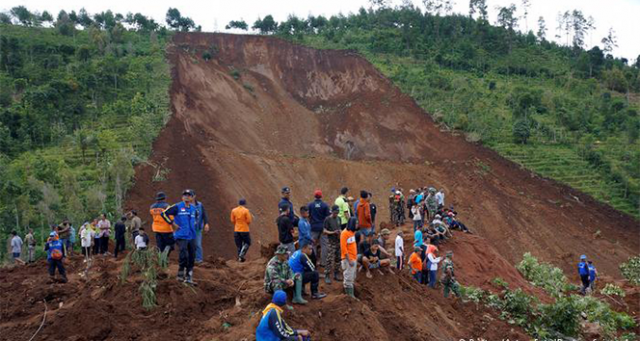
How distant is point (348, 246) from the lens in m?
9.29

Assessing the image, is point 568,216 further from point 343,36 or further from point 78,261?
point 343,36

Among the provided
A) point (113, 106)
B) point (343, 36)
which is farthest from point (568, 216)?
point (343, 36)

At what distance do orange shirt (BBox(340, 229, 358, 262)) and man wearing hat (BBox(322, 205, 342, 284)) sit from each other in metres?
0.58

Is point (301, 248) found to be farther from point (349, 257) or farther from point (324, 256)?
point (349, 257)

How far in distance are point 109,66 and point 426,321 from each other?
35795mm

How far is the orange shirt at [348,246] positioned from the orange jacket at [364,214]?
2603 mm

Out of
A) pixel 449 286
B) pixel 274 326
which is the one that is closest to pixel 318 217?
pixel 449 286

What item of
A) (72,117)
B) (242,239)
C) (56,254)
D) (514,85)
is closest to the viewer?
(56,254)

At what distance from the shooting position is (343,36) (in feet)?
199

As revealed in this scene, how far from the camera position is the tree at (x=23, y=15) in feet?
196

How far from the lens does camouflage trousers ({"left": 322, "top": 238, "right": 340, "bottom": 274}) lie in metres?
10.0

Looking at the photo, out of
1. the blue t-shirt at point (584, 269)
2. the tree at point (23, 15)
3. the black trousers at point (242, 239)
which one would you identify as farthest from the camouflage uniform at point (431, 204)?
the tree at point (23, 15)

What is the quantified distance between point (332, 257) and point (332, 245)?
290 millimetres

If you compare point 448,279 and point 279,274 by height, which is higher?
point 279,274
